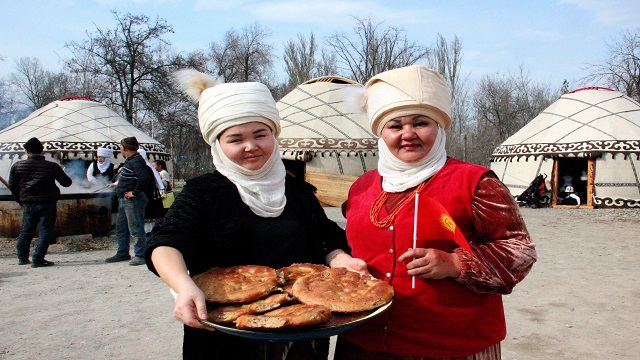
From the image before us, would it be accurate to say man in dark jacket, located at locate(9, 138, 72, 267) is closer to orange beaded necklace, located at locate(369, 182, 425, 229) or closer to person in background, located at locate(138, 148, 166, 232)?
person in background, located at locate(138, 148, 166, 232)

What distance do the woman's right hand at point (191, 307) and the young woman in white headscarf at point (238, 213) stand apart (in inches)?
7.4

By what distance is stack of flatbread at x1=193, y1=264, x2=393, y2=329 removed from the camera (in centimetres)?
114

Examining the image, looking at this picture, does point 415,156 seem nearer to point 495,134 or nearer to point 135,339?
point 135,339

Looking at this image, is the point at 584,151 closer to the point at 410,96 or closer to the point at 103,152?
the point at 103,152

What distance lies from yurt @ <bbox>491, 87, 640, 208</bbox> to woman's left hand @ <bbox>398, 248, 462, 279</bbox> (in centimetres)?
1249

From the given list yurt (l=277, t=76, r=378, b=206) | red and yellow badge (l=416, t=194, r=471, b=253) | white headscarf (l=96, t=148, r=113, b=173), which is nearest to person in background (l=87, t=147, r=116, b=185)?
white headscarf (l=96, t=148, r=113, b=173)

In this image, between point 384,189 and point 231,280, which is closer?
point 231,280

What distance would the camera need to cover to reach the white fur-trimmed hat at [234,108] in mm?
1438

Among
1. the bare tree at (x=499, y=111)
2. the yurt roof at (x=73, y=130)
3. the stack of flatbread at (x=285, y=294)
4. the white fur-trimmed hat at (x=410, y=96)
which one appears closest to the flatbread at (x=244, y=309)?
the stack of flatbread at (x=285, y=294)

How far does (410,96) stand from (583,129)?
13.3m

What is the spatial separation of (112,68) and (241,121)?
1812cm

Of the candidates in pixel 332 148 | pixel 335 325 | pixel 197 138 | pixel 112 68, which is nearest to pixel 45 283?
pixel 335 325

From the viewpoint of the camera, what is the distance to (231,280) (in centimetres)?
132

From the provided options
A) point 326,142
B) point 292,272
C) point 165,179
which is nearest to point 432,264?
point 292,272
